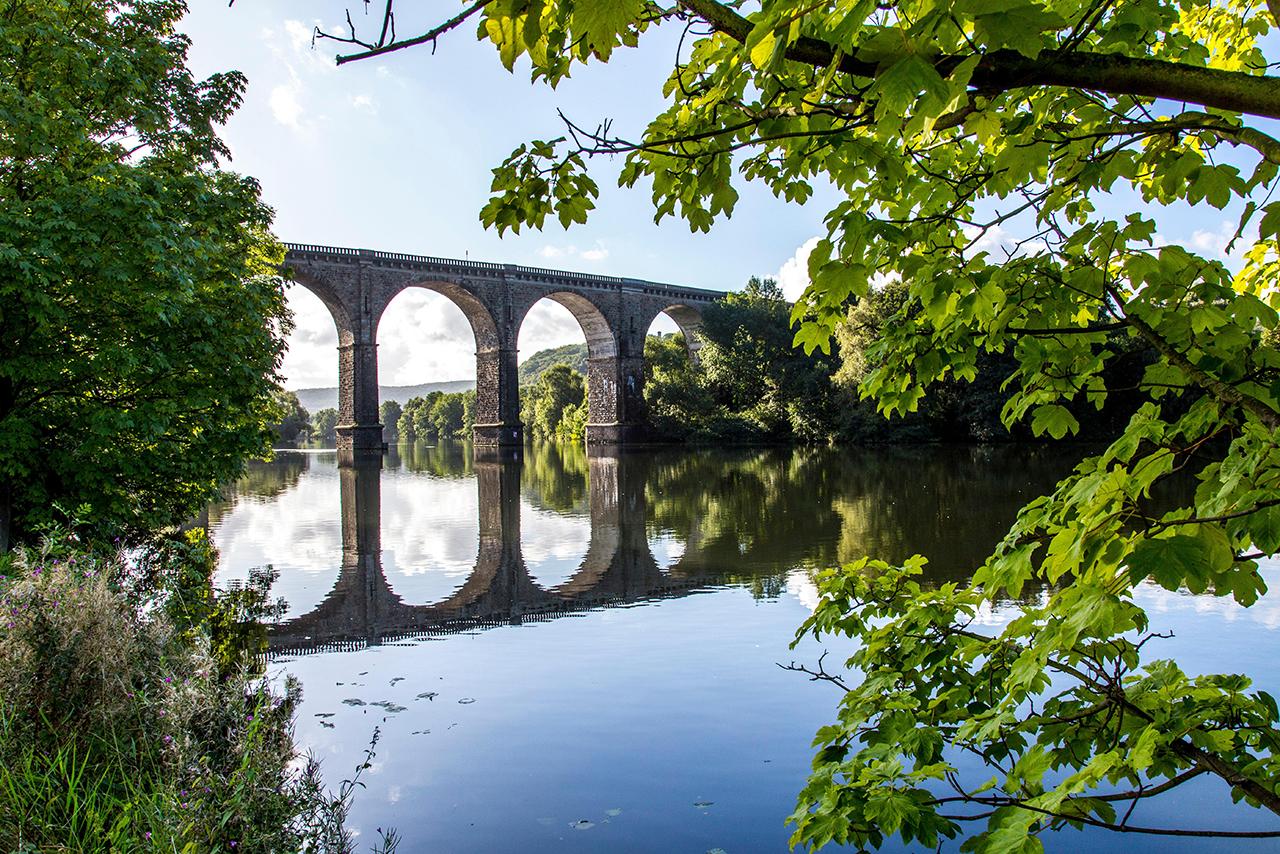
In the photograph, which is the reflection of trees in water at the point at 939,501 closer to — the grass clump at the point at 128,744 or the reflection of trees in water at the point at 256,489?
the grass clump at the point at 128,744

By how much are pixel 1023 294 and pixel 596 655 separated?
447cm

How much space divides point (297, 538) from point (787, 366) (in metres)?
30.7

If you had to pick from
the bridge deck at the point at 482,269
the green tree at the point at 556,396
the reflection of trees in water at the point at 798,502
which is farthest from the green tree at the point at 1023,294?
the green tree at the point at 556,396

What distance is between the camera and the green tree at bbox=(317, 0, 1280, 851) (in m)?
1.21

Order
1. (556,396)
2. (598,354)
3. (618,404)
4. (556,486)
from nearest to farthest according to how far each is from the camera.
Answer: (556,486) < (618,404) < (598,354) < (556,396)

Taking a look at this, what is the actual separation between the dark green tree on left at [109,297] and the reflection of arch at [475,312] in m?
32.9

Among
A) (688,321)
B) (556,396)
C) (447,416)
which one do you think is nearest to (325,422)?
(447,416)

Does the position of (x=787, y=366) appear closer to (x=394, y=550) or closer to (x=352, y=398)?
(x=352, y=398)

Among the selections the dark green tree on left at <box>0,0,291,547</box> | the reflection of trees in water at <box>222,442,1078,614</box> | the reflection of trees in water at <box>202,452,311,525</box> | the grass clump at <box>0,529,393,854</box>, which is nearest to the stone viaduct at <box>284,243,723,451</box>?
the reflection of trees in water at <box>202,452,311,525</box>

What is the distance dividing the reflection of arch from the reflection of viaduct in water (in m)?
29.0

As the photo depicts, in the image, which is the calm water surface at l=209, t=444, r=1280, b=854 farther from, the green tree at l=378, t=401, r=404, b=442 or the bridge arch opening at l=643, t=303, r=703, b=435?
the green tree at l=378, t=401, r=404, b=442

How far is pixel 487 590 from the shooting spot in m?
8.26

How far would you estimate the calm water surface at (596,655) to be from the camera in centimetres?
351

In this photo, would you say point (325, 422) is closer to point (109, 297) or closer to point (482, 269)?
point (482, 269)
